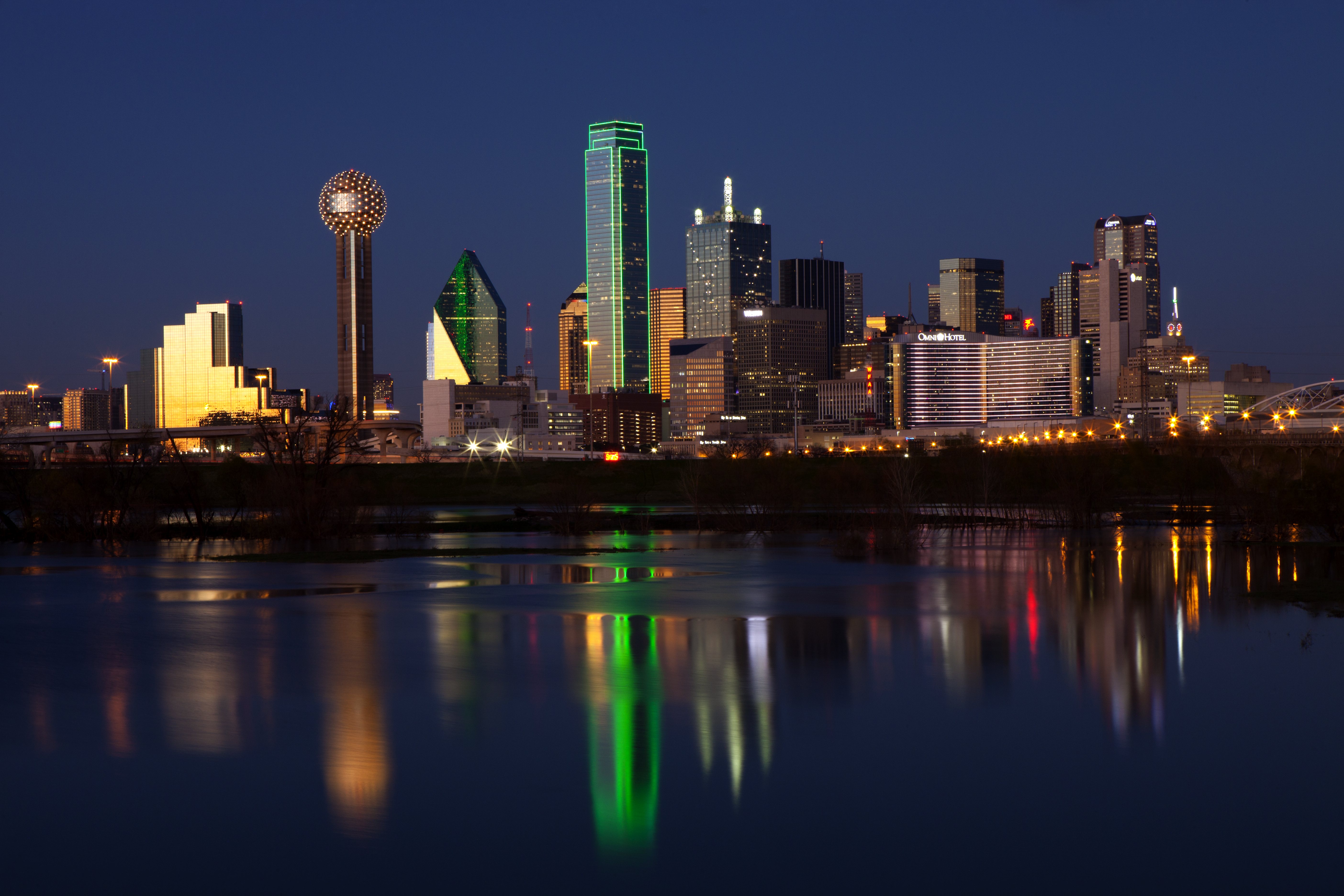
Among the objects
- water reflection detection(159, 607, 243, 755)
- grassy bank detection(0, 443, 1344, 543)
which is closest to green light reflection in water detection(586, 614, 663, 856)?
water reflection detection(159, 607, 243, 755)

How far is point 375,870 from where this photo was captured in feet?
51.5

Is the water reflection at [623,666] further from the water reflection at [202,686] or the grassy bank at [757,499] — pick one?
the grassy bank at [757,499]

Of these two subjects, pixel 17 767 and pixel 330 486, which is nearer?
pixel 17 767

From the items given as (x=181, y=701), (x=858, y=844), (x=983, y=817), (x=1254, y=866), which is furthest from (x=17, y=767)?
(x=1254, y=866)

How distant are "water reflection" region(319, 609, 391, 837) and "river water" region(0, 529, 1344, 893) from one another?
3.4 inches

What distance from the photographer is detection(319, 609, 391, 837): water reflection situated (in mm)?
18062

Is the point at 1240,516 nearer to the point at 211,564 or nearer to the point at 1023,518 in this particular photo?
the point at 1023,518

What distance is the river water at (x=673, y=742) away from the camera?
628 inches

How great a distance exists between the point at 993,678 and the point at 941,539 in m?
41.7

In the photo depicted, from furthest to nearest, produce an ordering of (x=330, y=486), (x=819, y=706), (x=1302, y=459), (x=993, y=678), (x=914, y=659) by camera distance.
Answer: (x=1302, y=459), (x=330, y=486), (x=914, y=659), (x=993, y=678), (x=819, y=706)

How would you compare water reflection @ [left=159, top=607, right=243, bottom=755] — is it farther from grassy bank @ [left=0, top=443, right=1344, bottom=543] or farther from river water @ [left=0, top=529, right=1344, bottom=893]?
grassy bank @ [left=0, top=443, right=1344, bottom=543]

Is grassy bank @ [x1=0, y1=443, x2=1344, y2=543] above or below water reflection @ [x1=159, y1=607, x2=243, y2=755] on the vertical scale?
above

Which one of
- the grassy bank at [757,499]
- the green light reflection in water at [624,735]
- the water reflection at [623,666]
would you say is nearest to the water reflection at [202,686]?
the water reflection at [623,666]

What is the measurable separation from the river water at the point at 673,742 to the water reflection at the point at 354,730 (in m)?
0.09
